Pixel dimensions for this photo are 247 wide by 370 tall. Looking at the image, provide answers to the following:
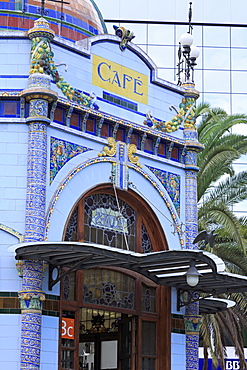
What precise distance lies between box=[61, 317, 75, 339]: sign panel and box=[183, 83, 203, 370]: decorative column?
378cm

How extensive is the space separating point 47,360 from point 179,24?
1248 inches

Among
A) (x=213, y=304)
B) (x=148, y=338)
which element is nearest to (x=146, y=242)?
(x=148, y=338)

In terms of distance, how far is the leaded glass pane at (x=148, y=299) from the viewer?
2167cm

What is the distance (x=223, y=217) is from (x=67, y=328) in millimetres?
8133

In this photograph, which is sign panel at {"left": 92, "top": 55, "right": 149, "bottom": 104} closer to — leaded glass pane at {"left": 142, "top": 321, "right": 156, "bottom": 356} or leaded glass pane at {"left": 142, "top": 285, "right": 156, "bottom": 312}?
leaded glass pane at {"left": 142, "top": 285, "right": 156, "bottom": 312}

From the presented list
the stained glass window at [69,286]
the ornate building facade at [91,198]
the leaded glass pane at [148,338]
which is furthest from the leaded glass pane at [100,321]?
the stained glass window at [69,286]

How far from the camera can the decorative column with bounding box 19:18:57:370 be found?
18.0 m

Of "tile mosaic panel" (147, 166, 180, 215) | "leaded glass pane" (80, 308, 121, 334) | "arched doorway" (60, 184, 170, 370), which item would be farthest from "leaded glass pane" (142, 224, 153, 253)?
"leaded glass pane" (80, 308, 121, 334)

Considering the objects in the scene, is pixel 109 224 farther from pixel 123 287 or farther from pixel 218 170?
pixel 218 170

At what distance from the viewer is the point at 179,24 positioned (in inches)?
1858

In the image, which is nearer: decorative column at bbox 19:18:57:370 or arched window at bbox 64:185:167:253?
decorative column at bbox 19:18:57:370

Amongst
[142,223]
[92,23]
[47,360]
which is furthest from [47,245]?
[92,23]

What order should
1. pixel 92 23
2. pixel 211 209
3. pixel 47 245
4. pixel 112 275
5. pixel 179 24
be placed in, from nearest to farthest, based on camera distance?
pixel 47 245 < pixel 112 275 < pixel 92 23 < pixel 211 209 < pixel 179 24

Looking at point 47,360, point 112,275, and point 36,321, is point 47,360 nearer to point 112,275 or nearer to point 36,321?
point 36,321
